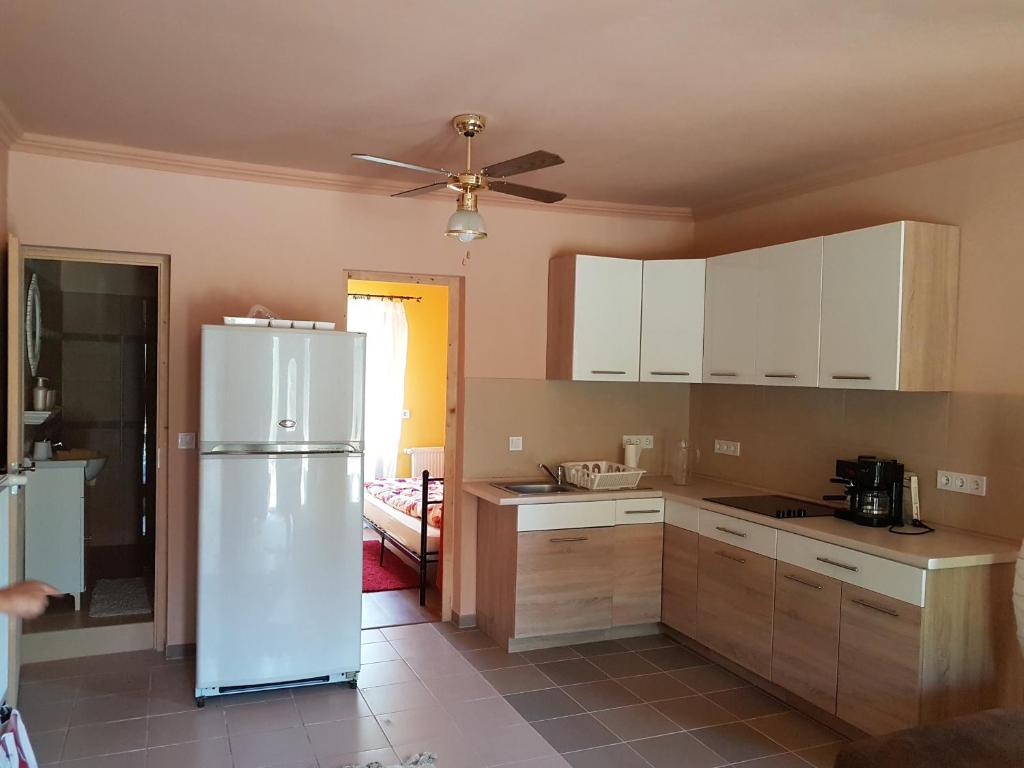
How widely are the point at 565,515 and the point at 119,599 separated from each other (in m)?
2.54

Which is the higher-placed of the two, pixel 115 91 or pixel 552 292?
pixel 115 91

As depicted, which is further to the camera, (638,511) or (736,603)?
(638,511)

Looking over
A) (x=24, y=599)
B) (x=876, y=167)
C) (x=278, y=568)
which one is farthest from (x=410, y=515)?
(x=24, y=599)

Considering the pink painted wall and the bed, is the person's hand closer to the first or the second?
the pink painted wall

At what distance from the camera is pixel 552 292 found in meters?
4.71

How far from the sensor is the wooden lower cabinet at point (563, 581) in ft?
13.4

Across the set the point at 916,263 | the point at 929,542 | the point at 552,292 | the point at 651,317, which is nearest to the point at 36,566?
the point at 552,292

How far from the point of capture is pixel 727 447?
15.7 feet

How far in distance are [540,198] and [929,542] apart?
212 centimetres

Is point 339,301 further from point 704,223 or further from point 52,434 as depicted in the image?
point 704,223

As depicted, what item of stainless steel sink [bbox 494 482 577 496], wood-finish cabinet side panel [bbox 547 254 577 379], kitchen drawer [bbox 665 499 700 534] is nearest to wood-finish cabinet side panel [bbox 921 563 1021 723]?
kitchen drawer [bbox 665 499 700 534]

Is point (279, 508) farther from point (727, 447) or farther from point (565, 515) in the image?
point (727, 447)

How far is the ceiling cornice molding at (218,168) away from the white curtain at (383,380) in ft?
10.4

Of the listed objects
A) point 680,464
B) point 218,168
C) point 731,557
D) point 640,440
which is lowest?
point 731,557
